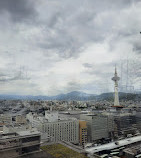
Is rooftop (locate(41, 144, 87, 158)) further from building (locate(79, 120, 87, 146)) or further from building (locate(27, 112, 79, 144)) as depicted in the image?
building (locate(79, 120, 87, 146))

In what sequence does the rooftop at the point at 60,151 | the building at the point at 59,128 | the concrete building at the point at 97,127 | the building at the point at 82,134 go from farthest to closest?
the concrete building at the point at 97,127 < the building at the point at 82,134 < the building at the point at 59,128 < the rooftop at the point at 60,151

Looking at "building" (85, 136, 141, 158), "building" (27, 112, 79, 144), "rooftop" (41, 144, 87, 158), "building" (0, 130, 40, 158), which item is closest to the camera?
"building" (0, 130, 40, 158)

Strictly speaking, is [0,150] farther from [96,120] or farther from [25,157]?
[96,120]

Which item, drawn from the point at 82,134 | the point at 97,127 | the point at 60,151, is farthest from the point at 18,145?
the point at 97,127

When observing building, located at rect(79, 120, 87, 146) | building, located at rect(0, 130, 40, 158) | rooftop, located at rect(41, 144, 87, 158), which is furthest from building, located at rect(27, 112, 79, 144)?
building, located at rect(0, 130, 40, 158)

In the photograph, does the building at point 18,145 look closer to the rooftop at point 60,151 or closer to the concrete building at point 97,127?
the rooftop at point 60,151

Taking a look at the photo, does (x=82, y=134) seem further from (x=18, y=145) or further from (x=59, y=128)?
(x=18, y=145)

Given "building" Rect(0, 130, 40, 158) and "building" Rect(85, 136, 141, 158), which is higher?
"building" Rect(0, 130, 40, 158)

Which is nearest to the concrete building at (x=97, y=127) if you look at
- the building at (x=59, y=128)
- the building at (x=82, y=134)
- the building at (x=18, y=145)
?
the building at (x=82, y=134)

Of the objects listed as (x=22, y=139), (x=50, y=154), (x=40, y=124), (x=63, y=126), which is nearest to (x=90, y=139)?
(x=63, y=126)
